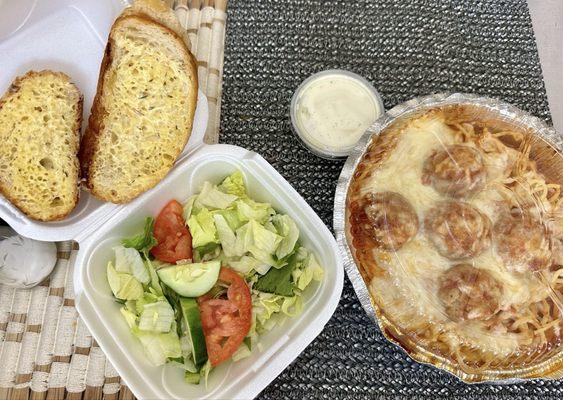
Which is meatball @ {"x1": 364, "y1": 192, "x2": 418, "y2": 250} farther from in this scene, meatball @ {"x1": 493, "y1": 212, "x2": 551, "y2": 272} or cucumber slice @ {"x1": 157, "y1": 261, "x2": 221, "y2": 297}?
cucumber slice @ {"x1": 157, "y1": 261, "x2": 221, "y2": 297}

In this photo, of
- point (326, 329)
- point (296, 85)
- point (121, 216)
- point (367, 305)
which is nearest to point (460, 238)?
point (367, 305)

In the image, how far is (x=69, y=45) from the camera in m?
1.51

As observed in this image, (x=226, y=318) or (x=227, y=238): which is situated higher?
(x=227, y=238)

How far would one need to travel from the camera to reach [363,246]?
1325 millimetres

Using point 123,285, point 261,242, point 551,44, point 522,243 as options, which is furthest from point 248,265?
point 551,44

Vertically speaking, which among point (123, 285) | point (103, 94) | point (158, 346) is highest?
point (103, 94)

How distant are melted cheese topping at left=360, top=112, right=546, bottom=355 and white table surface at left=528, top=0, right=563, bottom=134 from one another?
669 mm

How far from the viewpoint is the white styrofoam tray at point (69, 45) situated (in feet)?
4.75

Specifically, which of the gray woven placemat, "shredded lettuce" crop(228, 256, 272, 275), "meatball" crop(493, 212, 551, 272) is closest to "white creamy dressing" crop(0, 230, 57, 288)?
"shredded lettuce" crop(228, 256, 272, 275)

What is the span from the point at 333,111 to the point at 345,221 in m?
0.40

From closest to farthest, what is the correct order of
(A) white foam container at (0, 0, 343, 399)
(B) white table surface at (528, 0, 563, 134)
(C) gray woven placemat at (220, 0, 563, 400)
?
(A) white foam container at (0, 0, 343, 399) < (C) gray woven placemat at (220, 0, 563, 400) < (B) white table surface at (528, 0, 563, 134)

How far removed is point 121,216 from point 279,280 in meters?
0.46

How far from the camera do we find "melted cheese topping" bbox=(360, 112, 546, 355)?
1.28 m

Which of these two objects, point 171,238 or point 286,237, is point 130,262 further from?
point 286,237
